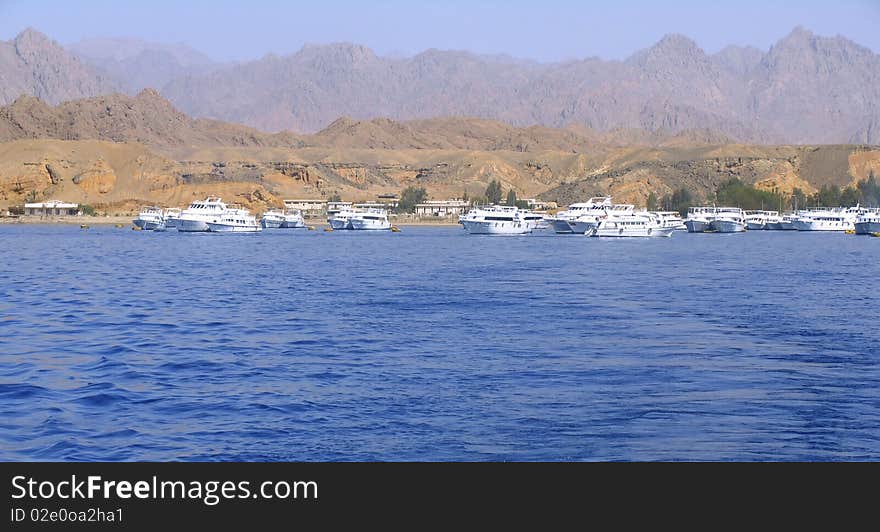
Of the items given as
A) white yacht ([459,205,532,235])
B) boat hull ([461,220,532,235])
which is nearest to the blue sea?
boat hull ([461,220,532,235])

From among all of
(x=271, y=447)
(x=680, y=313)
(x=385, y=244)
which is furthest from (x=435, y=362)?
(x=385, y=244)

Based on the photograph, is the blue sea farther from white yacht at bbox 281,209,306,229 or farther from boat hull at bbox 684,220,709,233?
white yacht at bbox 281,209,306,229

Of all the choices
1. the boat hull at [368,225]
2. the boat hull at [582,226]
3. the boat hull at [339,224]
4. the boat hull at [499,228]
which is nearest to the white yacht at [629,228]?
the boat hull at [582,226]

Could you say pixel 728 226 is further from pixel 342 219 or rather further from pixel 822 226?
pixel 342 219

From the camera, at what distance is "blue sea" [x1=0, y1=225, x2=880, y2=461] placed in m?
21.6

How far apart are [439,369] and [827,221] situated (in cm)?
16408

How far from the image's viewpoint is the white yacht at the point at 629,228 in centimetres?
14362

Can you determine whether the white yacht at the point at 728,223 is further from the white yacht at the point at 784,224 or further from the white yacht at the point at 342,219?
the white yacht at the point at 342,219

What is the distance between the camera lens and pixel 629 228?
14388cm

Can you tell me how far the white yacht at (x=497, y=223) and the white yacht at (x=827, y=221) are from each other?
172ft

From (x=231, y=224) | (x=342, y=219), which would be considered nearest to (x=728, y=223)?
(x=342, y=219)

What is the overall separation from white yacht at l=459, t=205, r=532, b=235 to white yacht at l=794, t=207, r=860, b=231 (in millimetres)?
52330

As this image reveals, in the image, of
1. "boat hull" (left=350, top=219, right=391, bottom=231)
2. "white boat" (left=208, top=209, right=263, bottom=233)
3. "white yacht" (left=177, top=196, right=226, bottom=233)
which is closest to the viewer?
"white boat" (left=208, top=209, right=263, bottom=233)
